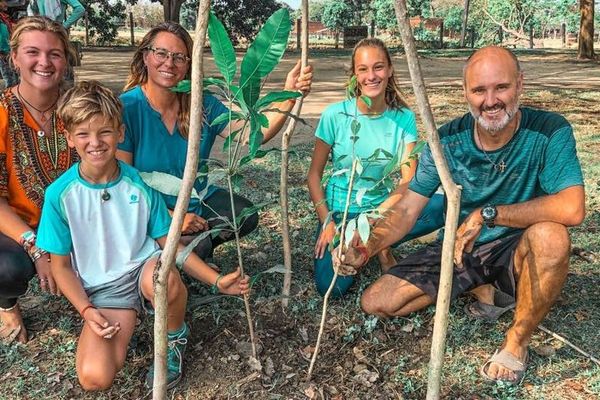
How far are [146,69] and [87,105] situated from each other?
0.62 m

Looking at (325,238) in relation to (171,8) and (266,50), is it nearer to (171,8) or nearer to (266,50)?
(266,50)

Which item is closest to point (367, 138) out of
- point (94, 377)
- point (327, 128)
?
point (327, 128)

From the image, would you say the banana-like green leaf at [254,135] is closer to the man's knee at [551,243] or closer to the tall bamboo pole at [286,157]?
the tall bamboo pole at [286,157]

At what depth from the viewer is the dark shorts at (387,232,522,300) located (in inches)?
92.0

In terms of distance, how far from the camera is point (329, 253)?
2689 millimetres

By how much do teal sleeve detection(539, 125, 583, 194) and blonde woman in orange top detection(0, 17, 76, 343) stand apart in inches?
74.8

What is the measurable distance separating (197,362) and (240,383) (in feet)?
Answer: 0.73

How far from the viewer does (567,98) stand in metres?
8.48

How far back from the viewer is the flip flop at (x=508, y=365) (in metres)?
2.11

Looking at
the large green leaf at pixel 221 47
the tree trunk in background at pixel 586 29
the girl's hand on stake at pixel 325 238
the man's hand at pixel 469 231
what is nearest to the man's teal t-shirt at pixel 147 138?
the girl's hand on stake at pixel 325 238

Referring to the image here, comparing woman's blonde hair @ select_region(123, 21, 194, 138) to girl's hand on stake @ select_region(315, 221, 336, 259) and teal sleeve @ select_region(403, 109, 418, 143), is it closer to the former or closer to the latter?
girl's hand on stake @ select_region(315, 221, 336, 259)

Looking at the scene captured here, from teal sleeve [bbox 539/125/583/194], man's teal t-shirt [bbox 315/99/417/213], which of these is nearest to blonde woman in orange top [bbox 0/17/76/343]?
man's teal t-shirt [bbox 315/99/417/213]

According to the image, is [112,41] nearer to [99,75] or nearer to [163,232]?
[99,75]

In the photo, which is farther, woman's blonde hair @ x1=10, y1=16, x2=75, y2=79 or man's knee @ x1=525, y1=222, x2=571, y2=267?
woman's blonde hair @ x1=10, y1=16, x2=75, y2=79
